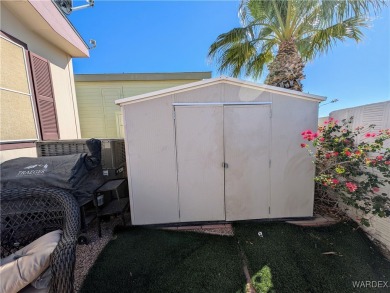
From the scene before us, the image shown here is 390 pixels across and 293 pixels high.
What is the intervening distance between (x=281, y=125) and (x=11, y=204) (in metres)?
4.02

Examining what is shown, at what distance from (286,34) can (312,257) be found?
4.60 meters

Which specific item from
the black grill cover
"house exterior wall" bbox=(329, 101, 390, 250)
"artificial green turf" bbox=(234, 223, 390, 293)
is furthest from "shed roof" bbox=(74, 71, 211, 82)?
"artificial green turf" bbox=(234, 223, 390, 293)

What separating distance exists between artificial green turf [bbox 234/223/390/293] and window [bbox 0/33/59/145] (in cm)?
470

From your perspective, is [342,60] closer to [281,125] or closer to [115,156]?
[281,125]

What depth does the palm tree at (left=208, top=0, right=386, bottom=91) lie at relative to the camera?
10.8 ft

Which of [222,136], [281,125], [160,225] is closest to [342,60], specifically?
→ [281,125]

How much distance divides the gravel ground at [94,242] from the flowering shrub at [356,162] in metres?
1.96

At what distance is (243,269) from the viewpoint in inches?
87.0

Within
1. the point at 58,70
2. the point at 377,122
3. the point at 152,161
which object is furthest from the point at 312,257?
the point at 58,70

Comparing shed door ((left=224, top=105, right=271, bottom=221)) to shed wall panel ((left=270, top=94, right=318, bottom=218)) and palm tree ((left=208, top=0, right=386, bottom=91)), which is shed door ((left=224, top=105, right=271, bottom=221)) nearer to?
shed wall panel ((left=270, top=94, right=318, bottom=218))

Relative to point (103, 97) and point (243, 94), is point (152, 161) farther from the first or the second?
point (103, 97)

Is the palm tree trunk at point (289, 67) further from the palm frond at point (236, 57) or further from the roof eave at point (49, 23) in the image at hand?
the roof eave at point (49, 23)

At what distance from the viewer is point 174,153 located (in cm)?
300

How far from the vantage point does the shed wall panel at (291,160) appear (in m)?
3.02
